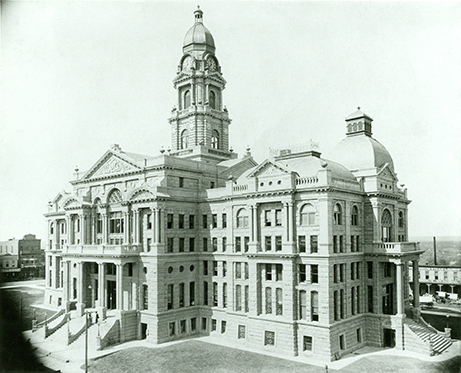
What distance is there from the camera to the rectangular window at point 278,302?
47.9 m

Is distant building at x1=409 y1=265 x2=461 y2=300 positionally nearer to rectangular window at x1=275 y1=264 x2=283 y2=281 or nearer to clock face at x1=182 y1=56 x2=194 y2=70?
rectangular window at x1=275 y1=264 x2=283 y2=281

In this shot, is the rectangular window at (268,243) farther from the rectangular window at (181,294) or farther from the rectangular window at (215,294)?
the rectangular window at (181,294)

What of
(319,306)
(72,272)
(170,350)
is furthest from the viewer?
(72,272)

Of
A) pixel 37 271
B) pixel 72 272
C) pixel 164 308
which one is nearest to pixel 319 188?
pixel 164 308

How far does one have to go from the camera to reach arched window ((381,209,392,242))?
5167cm

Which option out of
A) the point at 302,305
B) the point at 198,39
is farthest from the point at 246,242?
the point at 198,39

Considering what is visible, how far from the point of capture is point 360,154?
53.5 m

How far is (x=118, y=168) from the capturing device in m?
59.1

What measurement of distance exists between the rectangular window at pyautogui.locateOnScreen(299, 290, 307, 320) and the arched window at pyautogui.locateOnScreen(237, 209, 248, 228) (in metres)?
10.4

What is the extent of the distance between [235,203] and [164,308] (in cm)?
1468

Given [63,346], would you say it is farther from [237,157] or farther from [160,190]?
[237,157]

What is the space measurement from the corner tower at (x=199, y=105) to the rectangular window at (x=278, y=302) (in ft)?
74.9

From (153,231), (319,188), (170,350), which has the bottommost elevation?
(170,350)

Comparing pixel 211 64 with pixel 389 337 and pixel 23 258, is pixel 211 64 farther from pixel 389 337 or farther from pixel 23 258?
pixel 23 258
